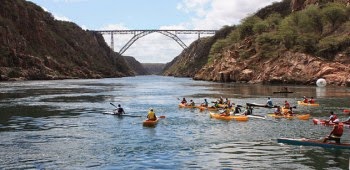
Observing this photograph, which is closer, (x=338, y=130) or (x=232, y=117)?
(x=338, y=130)

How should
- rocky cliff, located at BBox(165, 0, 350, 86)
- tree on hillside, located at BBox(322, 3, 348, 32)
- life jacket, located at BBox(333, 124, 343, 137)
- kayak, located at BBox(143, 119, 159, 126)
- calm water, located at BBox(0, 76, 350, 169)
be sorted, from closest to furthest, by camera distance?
calm water, located at BBox(0, 76, 350, 169) → life jacket, located at BBox(333, 124, 343, 137) → kayak, located at BBox(143, 119, 159, 126) → rocky cliff, located at BBox(165, 0, 350, 86) → tree on hillside, located at BBox(322, 3, 348, 32)

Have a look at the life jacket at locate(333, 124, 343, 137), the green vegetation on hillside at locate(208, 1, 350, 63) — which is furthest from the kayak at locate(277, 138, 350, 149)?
the green vegetation on hillside at locate(208, 1, 350, 63)

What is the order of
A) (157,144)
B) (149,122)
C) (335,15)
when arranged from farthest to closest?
1. (335,15)
2. (149,122)
3. (157,144)

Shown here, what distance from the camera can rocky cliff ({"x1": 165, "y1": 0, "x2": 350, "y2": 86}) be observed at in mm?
116750

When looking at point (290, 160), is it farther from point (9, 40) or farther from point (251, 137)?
point (9, 40)

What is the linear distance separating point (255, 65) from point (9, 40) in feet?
317

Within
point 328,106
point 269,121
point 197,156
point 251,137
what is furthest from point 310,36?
point 197,156

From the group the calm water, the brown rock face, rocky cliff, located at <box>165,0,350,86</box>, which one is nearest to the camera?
the calm water

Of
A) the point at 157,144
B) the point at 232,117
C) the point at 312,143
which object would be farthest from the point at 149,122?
the point at 312,143

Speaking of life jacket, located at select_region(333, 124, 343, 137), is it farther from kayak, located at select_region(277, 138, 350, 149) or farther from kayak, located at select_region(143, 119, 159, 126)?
kayak, located at select_region(143, 119, 159, 126)

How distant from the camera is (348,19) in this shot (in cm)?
13050

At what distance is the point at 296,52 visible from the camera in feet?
414

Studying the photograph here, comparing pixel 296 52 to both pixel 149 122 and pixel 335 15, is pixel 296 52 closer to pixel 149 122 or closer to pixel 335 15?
pixel 335 15

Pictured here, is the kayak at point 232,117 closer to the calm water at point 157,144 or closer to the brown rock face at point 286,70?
the calm water at point 157,144
